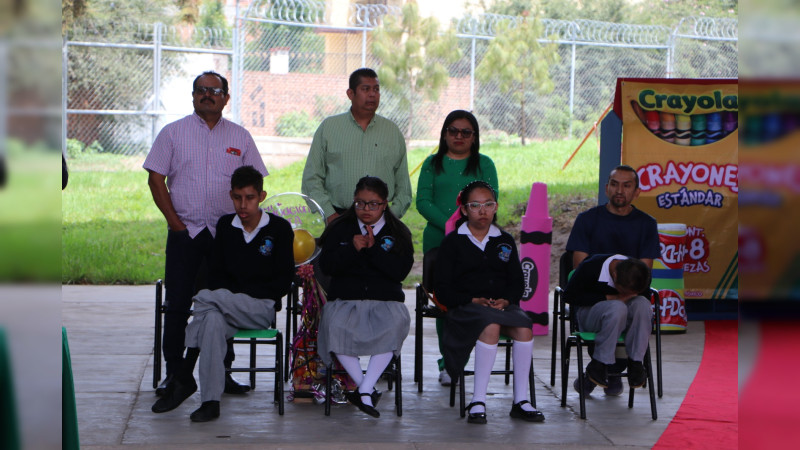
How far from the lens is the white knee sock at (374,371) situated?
5105 mm

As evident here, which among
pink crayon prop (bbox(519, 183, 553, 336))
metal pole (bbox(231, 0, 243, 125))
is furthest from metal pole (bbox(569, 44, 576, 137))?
pink crayon prop (bbox(519, 183, 553, 336))

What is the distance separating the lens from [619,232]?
5867 mm

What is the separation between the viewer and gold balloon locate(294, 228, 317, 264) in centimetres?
564

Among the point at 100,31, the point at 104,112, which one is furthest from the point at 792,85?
the point at 100,31

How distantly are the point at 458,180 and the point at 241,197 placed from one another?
1.45 m

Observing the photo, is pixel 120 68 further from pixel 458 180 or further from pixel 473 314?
pixel 473 314

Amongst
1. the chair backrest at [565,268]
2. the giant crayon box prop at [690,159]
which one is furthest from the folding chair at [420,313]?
the giant crayon box prop at [690,159]

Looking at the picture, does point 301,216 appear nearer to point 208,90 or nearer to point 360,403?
point 208,90

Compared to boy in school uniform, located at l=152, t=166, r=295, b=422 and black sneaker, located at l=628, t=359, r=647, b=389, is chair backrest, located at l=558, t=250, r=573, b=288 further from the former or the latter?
boy in school uniform, located at l=152, t=166, r=295, b=422

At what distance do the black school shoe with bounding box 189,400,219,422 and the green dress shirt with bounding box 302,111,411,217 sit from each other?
56.6 inches

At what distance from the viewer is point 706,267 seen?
8289 millimetres

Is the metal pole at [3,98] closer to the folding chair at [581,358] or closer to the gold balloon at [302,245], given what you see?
the folding chair at [581,358]

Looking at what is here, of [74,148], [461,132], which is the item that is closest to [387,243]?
[461,132]

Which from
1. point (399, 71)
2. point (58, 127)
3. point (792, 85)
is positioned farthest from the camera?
point (399, 71)
